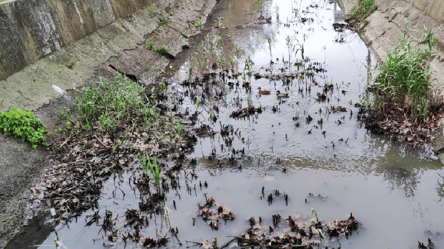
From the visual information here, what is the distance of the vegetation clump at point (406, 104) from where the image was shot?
7.67 m

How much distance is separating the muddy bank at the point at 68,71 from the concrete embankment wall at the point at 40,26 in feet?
0.71

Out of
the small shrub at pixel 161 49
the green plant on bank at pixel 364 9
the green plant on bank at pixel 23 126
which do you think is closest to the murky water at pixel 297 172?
the green plant on bank at pixel 23 126

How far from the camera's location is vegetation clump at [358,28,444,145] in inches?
302

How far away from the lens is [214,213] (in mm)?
6020

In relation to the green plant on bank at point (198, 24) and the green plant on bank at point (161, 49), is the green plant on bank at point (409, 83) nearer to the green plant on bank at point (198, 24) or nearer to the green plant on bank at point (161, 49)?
the green plant on bank at point (161, 49)

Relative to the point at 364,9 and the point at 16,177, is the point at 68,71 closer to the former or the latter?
the point at 16,177

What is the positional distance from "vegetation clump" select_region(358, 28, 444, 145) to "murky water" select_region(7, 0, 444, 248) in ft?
1.12

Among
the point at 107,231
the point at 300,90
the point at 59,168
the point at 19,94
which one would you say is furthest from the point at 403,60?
the point at 19,94

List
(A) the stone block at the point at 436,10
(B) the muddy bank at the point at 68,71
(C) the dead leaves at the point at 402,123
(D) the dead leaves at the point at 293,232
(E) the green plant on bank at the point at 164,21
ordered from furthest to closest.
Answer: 1. (E) the green plant on bank at the point at 164,21
2. (A) the stone block at the point at 436,10
3. (C) the dead leaves at the point at 402,123
4. (B) the muddy bank at the point at 68,71
5. (D) the dead leaves at the point at 293,232

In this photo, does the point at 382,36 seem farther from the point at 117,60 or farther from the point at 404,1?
the point at 117,60

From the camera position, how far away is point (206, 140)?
823cm

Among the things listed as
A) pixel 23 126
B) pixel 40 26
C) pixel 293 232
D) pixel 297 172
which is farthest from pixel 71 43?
pixel 293 232

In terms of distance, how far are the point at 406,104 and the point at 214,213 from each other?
486 cm

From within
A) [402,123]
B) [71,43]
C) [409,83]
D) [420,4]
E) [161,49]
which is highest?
[71,43]
